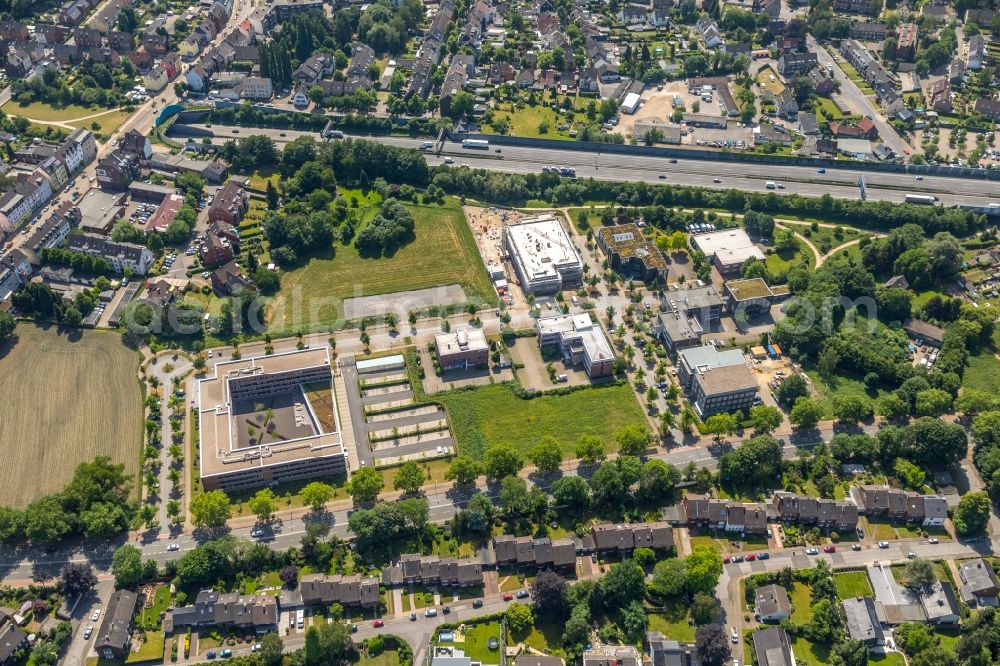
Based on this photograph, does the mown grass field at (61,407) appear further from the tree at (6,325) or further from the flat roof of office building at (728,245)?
the flat roof of office building at (728,245)

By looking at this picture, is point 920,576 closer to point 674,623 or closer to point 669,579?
point 669,579

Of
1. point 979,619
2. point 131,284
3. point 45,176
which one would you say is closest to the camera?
point 979,619

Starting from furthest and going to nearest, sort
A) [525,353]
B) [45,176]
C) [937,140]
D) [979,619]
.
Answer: [937,140]
[45,176]
[525,353]
[979,619]

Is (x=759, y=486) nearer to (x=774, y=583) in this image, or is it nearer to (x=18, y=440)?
(x=774, y=583)

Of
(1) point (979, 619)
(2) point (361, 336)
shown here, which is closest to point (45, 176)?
(2) point (361, 336)

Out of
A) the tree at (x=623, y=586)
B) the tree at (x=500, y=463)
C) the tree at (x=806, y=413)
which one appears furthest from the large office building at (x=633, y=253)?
the tree at (x=623, y=586)

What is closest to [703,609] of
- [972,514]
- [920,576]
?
[920,576]
